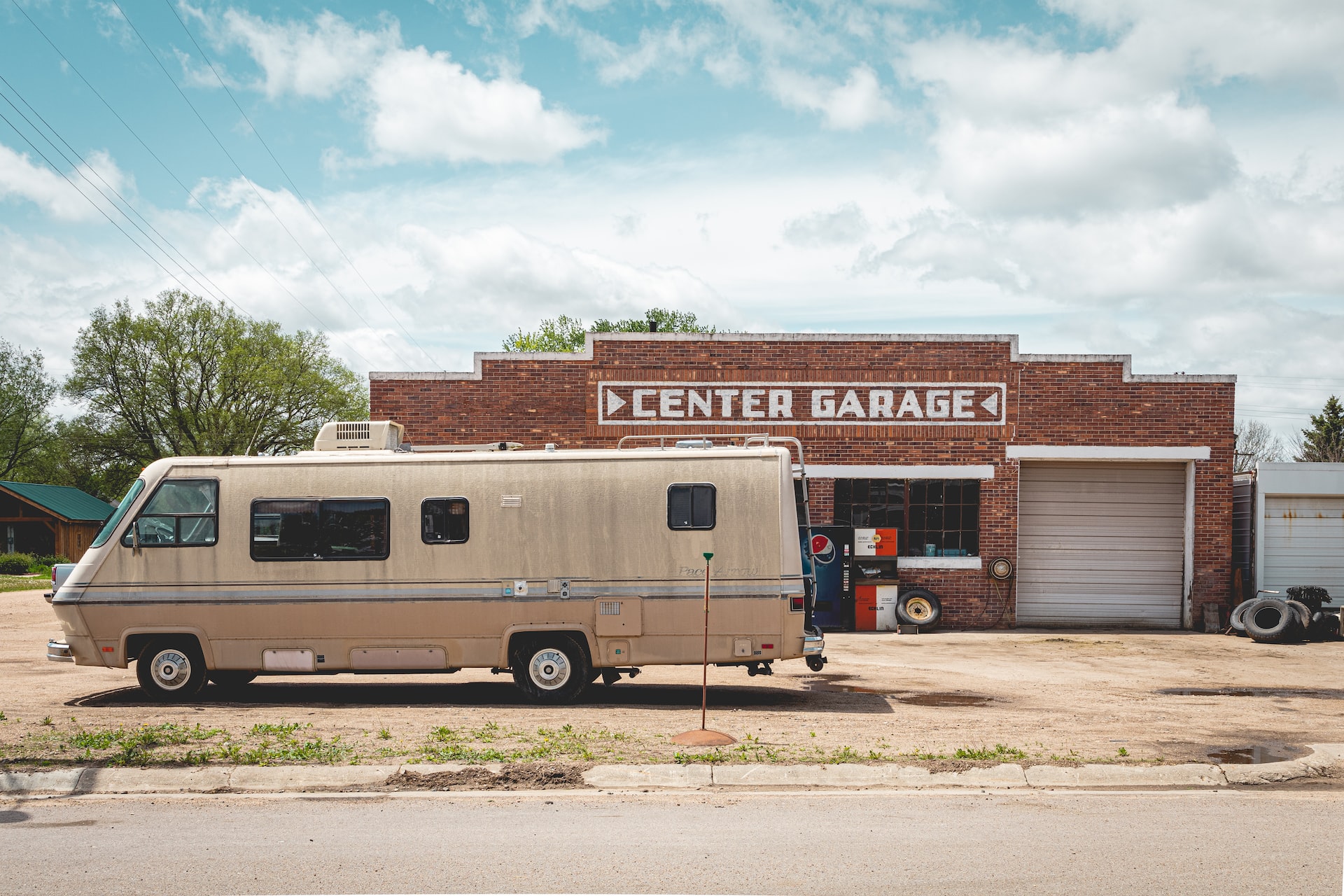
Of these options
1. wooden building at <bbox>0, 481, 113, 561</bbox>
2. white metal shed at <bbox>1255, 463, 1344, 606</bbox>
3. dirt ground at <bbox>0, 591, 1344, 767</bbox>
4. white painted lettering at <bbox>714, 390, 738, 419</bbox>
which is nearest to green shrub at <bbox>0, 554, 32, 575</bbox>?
wooden building at <bbox>0, 481, 113, 561</bbox>

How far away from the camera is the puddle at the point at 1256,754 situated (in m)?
9.07

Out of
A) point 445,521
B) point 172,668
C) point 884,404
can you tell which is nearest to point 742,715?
point 445,521

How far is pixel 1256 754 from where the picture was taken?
30.8 feet

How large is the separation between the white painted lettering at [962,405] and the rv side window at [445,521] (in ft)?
41.2

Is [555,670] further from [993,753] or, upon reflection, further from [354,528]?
[993,753]

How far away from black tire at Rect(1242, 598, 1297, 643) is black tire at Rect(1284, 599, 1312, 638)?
0.18 feet

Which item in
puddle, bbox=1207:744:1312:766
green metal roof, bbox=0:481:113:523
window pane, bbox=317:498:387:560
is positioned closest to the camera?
puddle, bbox=1207:744:1312:766

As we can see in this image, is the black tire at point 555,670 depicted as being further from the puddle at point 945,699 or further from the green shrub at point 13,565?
the green shrub at point 13,565

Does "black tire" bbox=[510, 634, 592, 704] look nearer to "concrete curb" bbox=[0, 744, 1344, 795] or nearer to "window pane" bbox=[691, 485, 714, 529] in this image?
"window pane" bbox=[691, 485, 714, 529]

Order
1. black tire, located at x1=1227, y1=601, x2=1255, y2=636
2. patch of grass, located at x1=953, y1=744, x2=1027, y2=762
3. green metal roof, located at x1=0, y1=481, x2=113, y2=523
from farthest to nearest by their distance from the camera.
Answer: green metal roof, located at x1=0, y1=481, x2=113, y2=523, black tire, located at x1=1227, y1=601, x2=1255, y2=636, patch of grass, located at x1=953, y1=744, x2=1027, y2=762

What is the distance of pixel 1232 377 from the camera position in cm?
2159

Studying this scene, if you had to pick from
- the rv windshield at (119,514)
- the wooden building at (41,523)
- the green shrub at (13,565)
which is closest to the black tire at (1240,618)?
the rv windshield at (119,514)

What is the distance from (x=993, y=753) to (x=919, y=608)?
12.4 metres

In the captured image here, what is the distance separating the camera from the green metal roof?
155 ft
